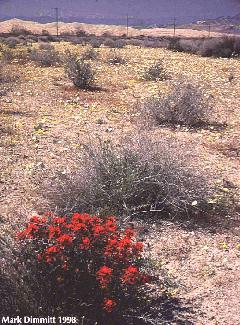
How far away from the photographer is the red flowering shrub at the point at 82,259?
9.65 ft

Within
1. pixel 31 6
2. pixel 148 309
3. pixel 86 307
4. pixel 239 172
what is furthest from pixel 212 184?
pixel 31 6

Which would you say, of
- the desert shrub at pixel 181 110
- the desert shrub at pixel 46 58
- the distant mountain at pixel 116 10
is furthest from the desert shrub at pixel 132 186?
the distant mountain at pixel 116 10

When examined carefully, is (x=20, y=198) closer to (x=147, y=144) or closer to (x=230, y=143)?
(x=147, y=144)

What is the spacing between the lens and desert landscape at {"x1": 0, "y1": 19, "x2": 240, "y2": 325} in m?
3.34

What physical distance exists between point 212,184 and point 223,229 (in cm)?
99

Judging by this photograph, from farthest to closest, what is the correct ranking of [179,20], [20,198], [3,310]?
1. [179,20]
2. [20,198]
3. [3,310]

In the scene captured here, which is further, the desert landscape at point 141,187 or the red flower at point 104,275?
the desert landscape at point 141,187

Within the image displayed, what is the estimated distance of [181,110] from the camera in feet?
26.6

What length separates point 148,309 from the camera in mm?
3367

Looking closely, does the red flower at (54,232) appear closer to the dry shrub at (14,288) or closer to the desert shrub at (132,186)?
the dry shrub at (14,288)

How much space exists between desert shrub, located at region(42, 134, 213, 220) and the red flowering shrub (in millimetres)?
1364

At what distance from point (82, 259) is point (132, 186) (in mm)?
1741

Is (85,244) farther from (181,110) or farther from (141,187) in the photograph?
(181,110)

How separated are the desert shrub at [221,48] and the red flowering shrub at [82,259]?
1567cm
